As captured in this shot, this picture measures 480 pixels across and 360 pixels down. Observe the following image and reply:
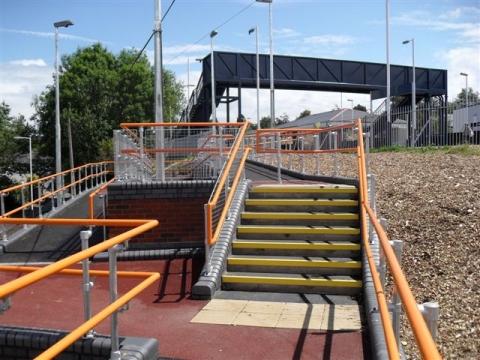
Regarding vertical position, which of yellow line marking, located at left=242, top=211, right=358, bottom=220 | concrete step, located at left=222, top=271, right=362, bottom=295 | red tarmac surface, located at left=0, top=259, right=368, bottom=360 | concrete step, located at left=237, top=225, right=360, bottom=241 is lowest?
red tarmac surface, located at left=0, top=259, right=368, bottom=360

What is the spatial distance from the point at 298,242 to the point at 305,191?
→ 132 centimetres

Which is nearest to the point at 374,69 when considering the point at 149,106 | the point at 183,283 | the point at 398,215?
the point at 149,106

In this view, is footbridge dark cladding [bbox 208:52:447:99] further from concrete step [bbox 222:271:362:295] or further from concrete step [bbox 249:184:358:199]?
concrete step [bbox 222:271:362:295]

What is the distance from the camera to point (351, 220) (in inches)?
309

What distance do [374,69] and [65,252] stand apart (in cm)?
3322

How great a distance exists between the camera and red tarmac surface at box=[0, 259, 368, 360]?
467 centimetres

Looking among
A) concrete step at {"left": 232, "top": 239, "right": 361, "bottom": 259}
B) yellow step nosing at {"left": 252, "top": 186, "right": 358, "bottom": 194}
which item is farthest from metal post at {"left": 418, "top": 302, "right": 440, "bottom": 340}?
yellow step nosing at {"left": 252, "top": 186, "right": 358, "bottom": 194}

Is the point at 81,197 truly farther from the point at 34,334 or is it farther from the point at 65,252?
the point at 34,334

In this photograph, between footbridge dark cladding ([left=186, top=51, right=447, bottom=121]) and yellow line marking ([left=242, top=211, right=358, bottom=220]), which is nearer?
Answer: yellow line marking ([left=242, top=211, right=358, bottom=220])

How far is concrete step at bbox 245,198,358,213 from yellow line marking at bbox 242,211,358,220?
0.58ft

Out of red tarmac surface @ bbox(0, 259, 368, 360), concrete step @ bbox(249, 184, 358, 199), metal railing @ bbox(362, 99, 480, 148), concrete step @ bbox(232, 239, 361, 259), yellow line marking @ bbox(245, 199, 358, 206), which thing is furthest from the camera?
metal railing @ bbox(362, 99, 480, 148)

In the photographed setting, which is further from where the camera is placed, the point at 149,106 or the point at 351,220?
the point at 149,106

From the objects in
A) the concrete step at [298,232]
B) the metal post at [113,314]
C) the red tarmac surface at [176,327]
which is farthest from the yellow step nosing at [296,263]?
the metal post at [113,314]

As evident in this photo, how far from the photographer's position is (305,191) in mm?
8609
